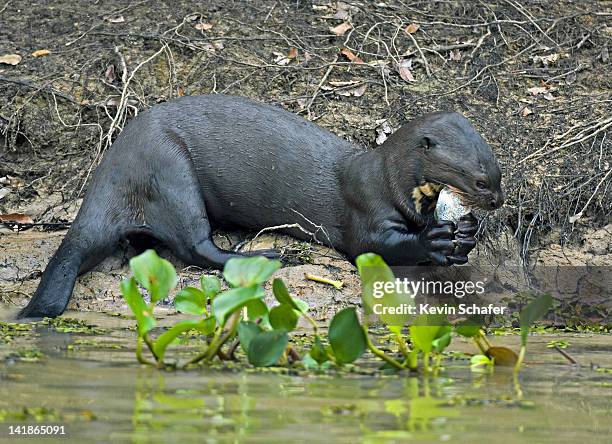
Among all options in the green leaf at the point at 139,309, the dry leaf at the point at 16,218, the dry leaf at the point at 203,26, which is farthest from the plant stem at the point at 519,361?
the dry leaf at the point at 203,26

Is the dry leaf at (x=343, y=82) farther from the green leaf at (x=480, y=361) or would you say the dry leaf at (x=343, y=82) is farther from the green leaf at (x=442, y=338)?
the green leaf at (x=442, y=338)

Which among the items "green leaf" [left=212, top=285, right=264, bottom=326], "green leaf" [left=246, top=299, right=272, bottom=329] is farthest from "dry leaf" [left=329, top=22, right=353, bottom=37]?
"green leaf" [left=212, top=285, right=264, bottom=326]

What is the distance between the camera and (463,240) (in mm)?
4543

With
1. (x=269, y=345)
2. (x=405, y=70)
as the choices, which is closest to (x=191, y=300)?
(x=269, y=345)

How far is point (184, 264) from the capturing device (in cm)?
495

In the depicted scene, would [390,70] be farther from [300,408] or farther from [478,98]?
[300,408]

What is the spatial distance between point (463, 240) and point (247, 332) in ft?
5.26

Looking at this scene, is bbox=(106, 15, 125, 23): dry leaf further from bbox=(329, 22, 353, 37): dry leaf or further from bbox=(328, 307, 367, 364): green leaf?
bbox=(328, 307, 367, 364): green leaf

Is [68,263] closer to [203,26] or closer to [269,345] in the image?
[269,345]

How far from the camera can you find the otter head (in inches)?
173

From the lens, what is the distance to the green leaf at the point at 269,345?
3100 millimetres

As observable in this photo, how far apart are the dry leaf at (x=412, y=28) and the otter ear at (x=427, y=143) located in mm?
2196

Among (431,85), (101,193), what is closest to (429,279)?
(101,193)

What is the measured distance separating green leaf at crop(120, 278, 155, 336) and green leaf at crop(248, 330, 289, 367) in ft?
0.87
